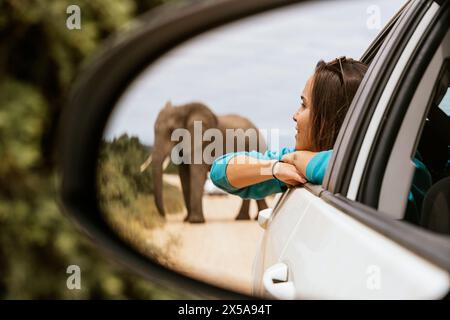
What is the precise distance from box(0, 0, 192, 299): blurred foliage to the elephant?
3.70 meters

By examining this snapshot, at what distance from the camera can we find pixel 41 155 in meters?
5.73

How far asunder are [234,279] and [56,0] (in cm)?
458

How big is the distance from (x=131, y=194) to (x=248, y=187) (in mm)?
346

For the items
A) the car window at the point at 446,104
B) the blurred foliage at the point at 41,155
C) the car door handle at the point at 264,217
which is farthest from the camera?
the blurred foliage at the point at 41,155

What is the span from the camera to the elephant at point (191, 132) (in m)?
1.70

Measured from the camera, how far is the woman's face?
1699mm

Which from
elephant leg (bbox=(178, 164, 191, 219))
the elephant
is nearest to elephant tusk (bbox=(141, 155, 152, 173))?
the elephant

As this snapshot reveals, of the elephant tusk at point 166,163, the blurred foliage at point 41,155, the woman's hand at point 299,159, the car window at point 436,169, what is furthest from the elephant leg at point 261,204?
the blurred foliage at point 41,155

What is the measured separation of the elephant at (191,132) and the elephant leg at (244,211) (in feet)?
1.39

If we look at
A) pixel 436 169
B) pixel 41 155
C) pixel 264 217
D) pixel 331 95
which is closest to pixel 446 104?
pixel 436 169

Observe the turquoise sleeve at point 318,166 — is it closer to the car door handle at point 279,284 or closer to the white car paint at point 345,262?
the white car paint at point 345,262

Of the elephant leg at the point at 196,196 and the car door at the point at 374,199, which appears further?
the elephant leg at the point at 196,196

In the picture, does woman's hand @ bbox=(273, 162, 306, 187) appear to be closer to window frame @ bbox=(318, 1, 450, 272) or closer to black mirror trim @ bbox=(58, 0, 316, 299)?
window frame @ bbox=(318, 1, 450, 272)

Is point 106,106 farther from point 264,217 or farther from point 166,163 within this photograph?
point 264,217
